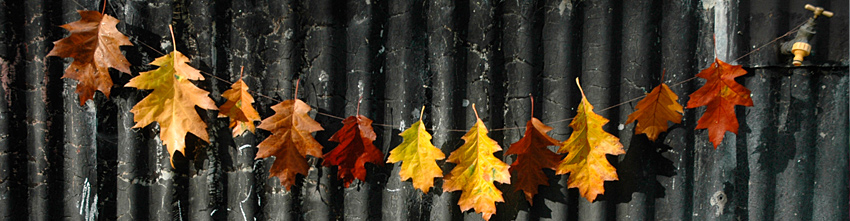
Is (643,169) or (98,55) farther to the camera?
Answer: (643,169)

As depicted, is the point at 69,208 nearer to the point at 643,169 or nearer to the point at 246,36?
the point at 246,36

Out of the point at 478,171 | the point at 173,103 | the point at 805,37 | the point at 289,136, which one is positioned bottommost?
the point at 478,171

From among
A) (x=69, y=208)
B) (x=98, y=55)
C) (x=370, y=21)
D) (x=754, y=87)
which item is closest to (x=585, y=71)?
(x=754, y=87)

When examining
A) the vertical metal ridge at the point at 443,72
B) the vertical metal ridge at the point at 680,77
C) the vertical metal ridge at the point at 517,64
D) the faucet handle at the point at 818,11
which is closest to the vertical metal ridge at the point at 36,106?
the vertical metal ridge at the point at 443,72

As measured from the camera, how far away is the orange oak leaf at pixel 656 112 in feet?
5.16

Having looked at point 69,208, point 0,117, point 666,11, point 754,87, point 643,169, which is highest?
point 666,11

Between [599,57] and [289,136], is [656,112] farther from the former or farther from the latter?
[289,136]

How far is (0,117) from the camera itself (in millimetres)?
1646

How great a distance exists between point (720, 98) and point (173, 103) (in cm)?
198

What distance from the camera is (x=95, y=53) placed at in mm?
1550

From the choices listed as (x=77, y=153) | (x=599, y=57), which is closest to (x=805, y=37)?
(x=599, y=57)

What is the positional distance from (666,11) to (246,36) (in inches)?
65.2

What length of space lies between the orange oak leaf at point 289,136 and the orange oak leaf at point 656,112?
1.19 m

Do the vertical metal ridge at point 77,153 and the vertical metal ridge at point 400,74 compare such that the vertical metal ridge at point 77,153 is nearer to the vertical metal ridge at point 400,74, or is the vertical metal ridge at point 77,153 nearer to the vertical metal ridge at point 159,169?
the vertical metal ridge at point 159,169
